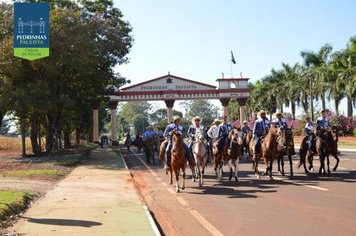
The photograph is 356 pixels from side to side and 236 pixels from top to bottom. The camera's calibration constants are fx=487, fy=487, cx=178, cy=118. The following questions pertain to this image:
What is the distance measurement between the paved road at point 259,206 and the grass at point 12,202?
3.19m

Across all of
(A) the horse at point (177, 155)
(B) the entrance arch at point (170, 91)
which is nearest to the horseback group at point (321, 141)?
(A) the horse at point (177, 155)

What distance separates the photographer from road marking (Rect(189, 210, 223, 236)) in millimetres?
9073

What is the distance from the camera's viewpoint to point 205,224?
9852 millimetres

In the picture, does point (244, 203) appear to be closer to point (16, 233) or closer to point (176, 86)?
point (16, 233)

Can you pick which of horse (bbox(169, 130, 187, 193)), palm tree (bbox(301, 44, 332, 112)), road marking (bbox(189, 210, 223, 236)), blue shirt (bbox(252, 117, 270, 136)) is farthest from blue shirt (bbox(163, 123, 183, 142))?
palm tree (bbox(301, 44, 332, 112))

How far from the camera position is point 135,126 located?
17825cm

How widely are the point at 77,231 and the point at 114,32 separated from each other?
3459 cm

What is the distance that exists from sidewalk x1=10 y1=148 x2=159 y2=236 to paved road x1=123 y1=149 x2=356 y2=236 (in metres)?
0.54

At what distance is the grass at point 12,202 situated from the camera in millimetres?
10736

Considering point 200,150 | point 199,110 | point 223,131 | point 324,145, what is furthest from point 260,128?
point 199,110

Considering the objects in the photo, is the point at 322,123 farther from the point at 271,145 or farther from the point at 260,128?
the point at 271,145

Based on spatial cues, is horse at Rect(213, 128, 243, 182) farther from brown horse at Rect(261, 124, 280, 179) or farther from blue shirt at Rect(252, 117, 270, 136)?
blue shirt at Rect(252, 117, 270, 136)

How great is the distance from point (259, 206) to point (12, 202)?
594cm

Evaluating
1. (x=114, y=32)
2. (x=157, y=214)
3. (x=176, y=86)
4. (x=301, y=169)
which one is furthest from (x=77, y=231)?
(x=176, y=86)
